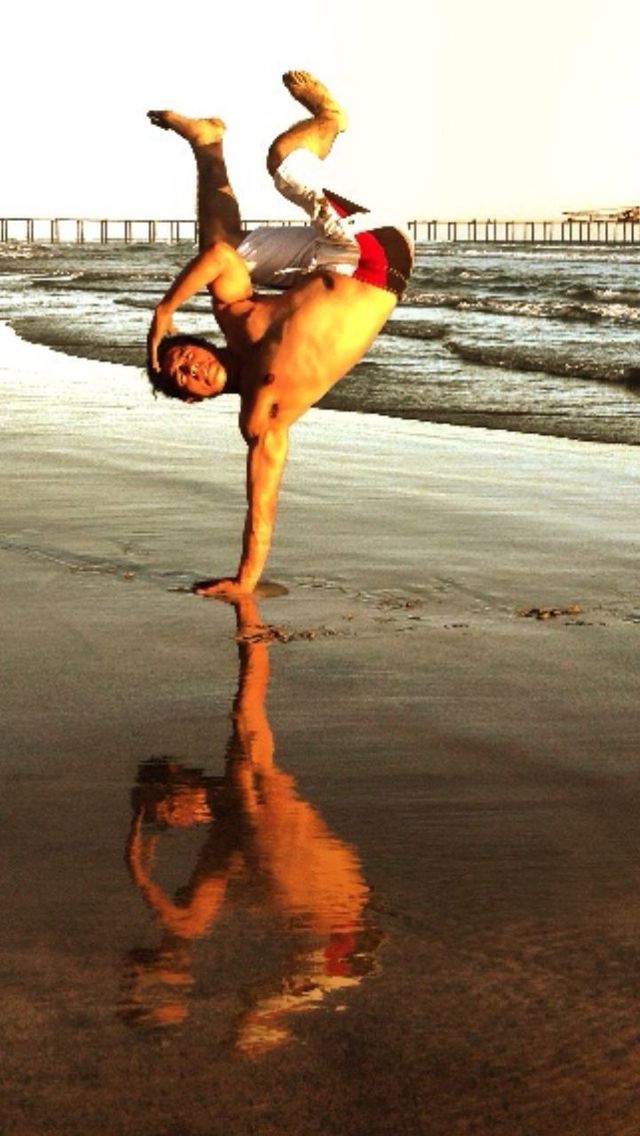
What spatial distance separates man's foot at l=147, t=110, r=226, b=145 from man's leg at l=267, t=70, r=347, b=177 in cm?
27

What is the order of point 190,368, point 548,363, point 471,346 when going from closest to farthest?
point 190,368 → point 548,363 → point 471,346

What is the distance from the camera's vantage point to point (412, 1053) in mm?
2949

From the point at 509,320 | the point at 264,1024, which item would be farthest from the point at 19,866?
the point at 509,320

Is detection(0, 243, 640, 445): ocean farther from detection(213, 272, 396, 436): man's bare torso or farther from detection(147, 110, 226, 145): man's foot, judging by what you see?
detection(147, 110, 226, 145): man's foot

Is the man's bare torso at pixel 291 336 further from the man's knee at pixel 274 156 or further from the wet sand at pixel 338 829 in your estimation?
the wet sand at pixel 338 829

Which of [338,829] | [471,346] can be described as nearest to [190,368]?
[338,829]

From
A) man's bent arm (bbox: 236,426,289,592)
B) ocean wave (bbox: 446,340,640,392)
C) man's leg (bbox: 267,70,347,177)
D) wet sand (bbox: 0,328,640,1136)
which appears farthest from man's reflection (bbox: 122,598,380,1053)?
ocean wave (bbox: 446,340,640,392)

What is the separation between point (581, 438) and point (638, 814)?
26.2 feet

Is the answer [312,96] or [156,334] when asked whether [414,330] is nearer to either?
[312,96]

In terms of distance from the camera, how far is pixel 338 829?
405 cm

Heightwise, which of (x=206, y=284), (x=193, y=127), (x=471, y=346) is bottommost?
(x=471, y=346)

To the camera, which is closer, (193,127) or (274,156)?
(274,156)

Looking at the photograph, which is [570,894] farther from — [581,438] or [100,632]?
[581,438]

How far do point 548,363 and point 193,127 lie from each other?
11.1 metres
